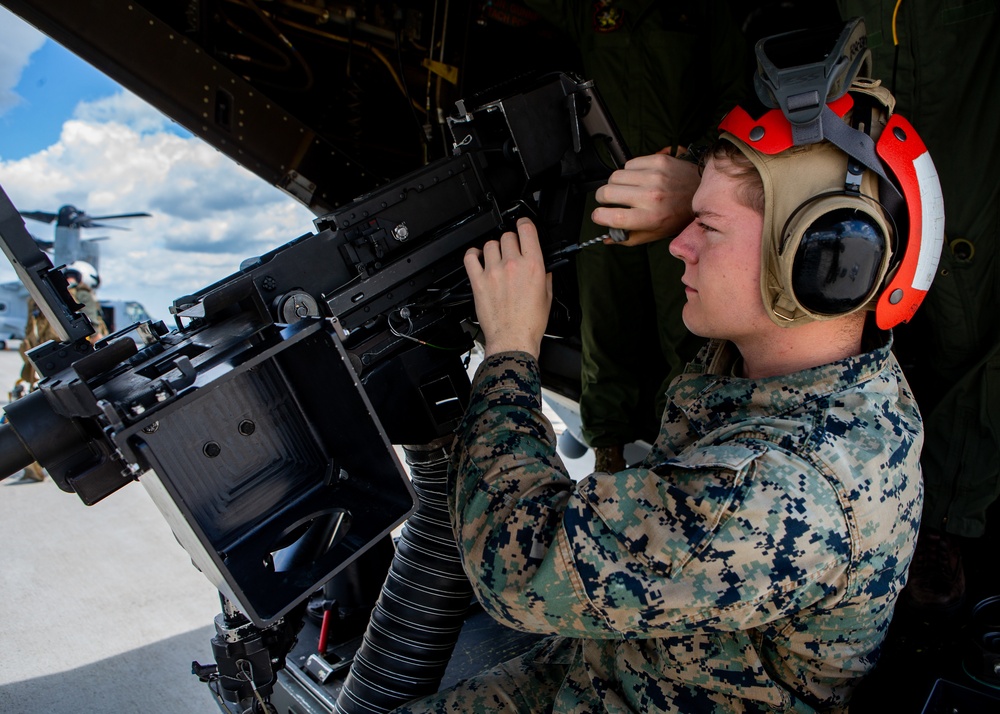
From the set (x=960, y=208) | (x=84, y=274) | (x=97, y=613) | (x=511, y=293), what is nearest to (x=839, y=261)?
(x=511, y=293)

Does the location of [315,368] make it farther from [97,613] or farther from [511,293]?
[97,613]

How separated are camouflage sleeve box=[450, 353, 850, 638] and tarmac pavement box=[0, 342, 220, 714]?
6.50 ft

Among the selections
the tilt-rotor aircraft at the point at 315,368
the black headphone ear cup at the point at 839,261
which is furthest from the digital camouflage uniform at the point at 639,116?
the black headphone ear cup at the point at 839,261

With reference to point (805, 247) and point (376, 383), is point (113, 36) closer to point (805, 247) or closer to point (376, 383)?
point (376, 383)

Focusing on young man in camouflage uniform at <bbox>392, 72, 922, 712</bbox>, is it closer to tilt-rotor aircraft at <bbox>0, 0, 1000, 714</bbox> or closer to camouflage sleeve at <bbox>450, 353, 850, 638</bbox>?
camouflage sleeve at <bbox>450, 353, 850, 638</bbox>

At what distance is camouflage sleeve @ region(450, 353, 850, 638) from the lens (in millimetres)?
936

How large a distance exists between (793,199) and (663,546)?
543mm

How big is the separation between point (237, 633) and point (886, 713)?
1.26 metres

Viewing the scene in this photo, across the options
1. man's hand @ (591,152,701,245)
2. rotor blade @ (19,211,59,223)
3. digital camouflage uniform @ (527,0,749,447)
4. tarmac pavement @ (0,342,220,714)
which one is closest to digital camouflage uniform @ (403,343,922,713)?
man's hand @ (591,152,701,245)

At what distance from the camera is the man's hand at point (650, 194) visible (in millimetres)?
1359

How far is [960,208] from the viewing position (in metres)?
1.55

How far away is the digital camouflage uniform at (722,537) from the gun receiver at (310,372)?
0.22 m

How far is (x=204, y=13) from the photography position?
2291 mm

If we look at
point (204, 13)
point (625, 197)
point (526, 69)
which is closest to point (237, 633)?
point (625, 197)
